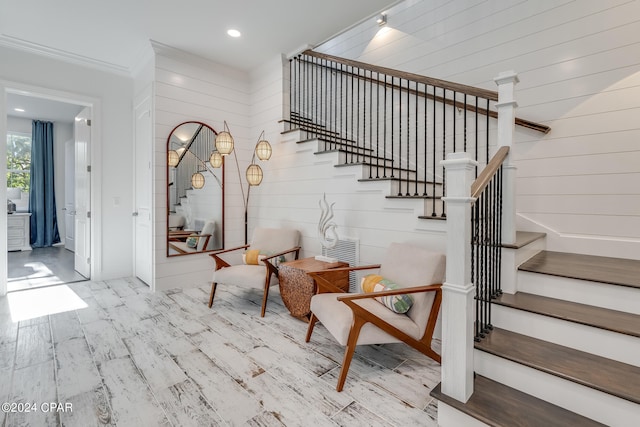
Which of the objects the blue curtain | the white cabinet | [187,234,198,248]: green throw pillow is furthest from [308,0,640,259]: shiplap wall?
the white cabinet

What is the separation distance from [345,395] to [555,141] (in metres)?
2.80

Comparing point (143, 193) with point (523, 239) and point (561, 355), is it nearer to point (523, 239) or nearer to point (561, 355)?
point (523, 239)

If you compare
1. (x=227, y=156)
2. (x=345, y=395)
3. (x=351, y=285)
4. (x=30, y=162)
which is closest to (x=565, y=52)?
(x=351, y=285)

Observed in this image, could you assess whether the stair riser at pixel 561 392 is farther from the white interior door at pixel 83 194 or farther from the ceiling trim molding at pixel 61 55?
the ceiling trim molding at pixel 61 55

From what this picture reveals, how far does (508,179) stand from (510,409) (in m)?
1.44

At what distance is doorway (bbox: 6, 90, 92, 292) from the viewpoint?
4387 mm

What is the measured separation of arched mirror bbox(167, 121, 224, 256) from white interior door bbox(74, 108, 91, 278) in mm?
1404

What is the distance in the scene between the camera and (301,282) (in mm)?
2922

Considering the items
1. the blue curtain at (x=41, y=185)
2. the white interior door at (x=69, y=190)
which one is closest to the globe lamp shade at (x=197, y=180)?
the white interior door at (x=69, y=190)

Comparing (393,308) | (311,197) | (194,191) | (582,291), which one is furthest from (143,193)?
(582,291)

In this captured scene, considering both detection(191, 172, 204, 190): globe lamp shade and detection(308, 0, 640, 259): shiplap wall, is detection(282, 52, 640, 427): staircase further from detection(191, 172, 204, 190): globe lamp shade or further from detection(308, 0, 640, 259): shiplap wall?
detection(191, 172, 204, 190): globe lamp shade

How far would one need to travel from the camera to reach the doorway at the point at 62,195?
4387 mm

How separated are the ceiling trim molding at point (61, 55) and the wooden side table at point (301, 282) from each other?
3.83m

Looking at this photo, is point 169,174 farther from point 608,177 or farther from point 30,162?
point 30,162
